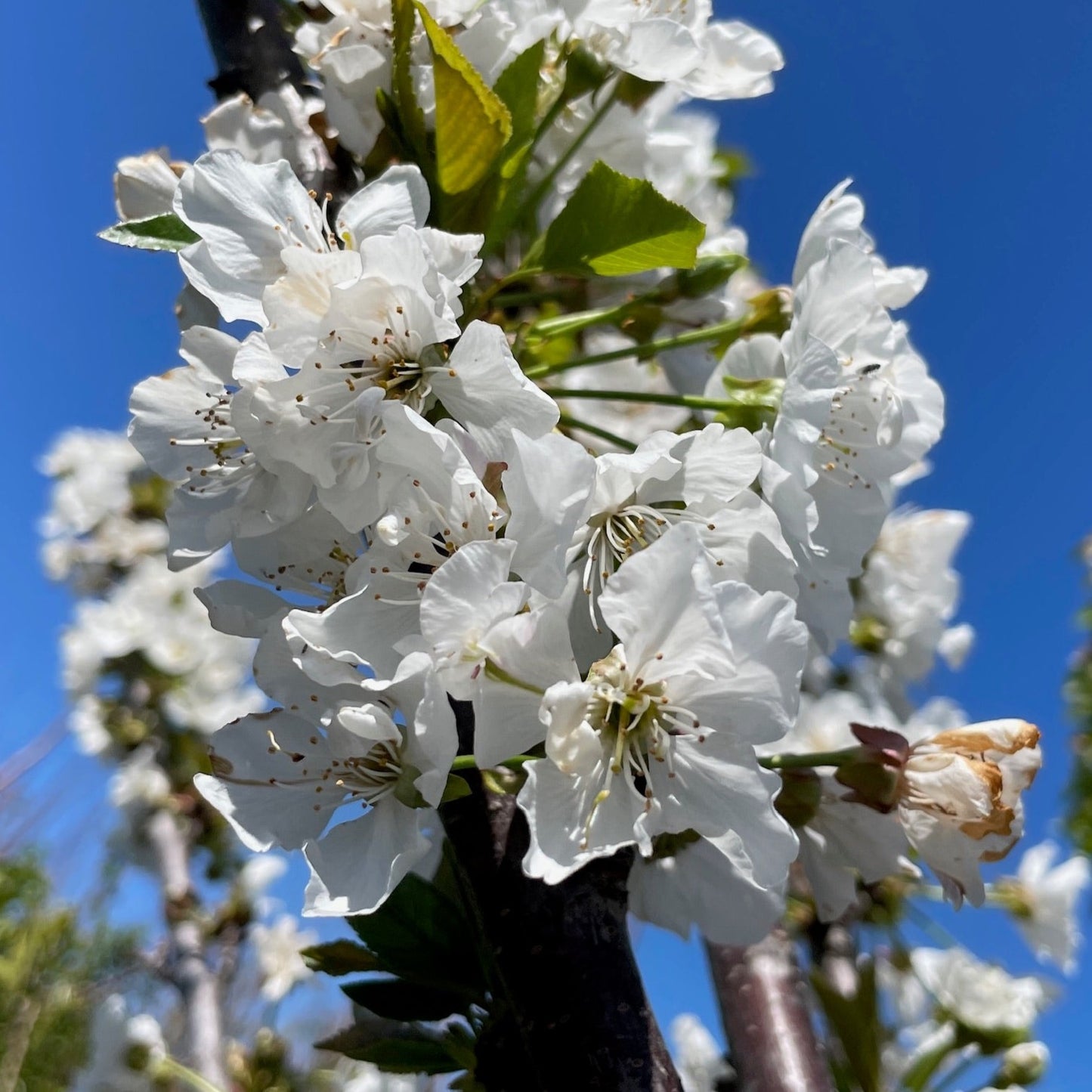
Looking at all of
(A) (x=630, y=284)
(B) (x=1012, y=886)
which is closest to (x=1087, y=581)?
(B) (x=1012, y=886)

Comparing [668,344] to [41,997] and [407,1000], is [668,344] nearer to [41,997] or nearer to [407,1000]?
[407,1000]

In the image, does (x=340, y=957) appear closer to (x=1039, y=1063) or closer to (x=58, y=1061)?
(x=1039, y=1063)

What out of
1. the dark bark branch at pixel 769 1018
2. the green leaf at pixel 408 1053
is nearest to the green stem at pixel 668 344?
the green leaf at pixel 408 1053

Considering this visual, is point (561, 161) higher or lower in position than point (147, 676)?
lower

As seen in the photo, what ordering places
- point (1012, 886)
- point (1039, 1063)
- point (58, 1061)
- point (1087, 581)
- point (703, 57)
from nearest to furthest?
point (703, 57), point (1039, 1063), point (1012, 886), point (58, 1061), point (1087, 581)

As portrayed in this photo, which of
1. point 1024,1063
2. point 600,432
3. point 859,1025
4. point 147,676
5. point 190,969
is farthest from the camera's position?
point 147,676

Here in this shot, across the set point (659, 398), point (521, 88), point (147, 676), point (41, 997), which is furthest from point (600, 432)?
point (41, 997)

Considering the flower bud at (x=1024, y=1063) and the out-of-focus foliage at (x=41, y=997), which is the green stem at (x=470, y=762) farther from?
the out-of-focus foliage at (x=41, y=997)
